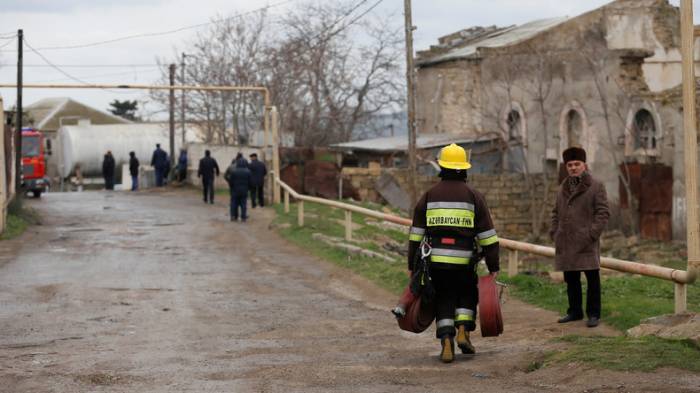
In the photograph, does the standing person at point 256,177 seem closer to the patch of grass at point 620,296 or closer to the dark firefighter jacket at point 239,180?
the dark firefighter jacket at point 239,180

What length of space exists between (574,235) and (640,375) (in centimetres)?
306

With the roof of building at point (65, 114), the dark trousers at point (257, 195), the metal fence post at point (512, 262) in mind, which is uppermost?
the roof of building at point (65, 114)

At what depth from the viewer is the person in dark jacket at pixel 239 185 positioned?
2683 centimetres

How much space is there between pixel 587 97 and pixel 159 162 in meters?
17.2

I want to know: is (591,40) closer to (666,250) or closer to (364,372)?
(666,250)

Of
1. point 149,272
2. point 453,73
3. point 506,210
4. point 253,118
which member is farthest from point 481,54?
point 149,272

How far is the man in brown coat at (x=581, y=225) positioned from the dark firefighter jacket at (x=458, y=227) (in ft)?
5.13

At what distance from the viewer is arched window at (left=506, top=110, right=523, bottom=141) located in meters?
38.7

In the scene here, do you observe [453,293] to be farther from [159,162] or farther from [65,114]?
[65,114]

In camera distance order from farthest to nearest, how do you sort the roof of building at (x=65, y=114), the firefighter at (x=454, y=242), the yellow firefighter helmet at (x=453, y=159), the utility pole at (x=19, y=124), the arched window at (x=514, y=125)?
the roof of building at (x=65, y=114)
the arched window at (x=514, y=125)
the utility pole at (x=19, y=124)
the yellow firefighter helmet at (x=453, y=159)
the firefighter at (x=454, y=242)

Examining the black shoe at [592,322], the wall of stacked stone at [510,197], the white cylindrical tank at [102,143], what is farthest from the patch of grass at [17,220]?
the white cylindrical tank at [102,143]

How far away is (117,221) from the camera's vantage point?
27.6 meters

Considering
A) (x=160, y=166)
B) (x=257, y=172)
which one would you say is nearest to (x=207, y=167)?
(x=257, y=172)

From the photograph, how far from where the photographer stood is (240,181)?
87.9ft
